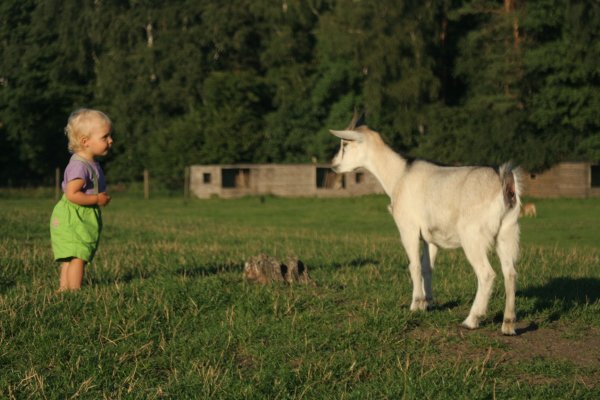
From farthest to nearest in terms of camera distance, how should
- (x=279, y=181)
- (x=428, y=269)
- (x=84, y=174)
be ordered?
(x=279, y=181) < (x=428, y=269) < (x=84, y=174)

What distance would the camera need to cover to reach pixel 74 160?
32.2 ft

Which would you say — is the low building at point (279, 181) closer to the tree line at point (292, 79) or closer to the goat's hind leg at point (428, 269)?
the tree line at point (292, 79)

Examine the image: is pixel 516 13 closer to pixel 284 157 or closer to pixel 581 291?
pixel 284 157

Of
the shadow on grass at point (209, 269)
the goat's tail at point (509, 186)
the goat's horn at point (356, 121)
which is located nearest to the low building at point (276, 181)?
the shadow on grass at point (209, 269)

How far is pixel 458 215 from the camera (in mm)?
9234

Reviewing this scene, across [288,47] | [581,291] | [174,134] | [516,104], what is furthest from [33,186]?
[581,291]

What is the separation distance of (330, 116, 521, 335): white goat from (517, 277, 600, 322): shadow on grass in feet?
4.04

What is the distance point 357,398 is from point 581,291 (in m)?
6.69

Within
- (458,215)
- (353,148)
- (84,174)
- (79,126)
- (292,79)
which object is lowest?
(458,215)

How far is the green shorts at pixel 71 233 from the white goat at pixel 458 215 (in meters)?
3.24

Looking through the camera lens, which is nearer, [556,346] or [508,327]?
[556,346]

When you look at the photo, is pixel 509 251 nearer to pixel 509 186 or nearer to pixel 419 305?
pixel 509 186

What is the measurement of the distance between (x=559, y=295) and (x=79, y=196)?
6.51m

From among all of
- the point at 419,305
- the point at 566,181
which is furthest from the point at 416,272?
the point at 566,181
